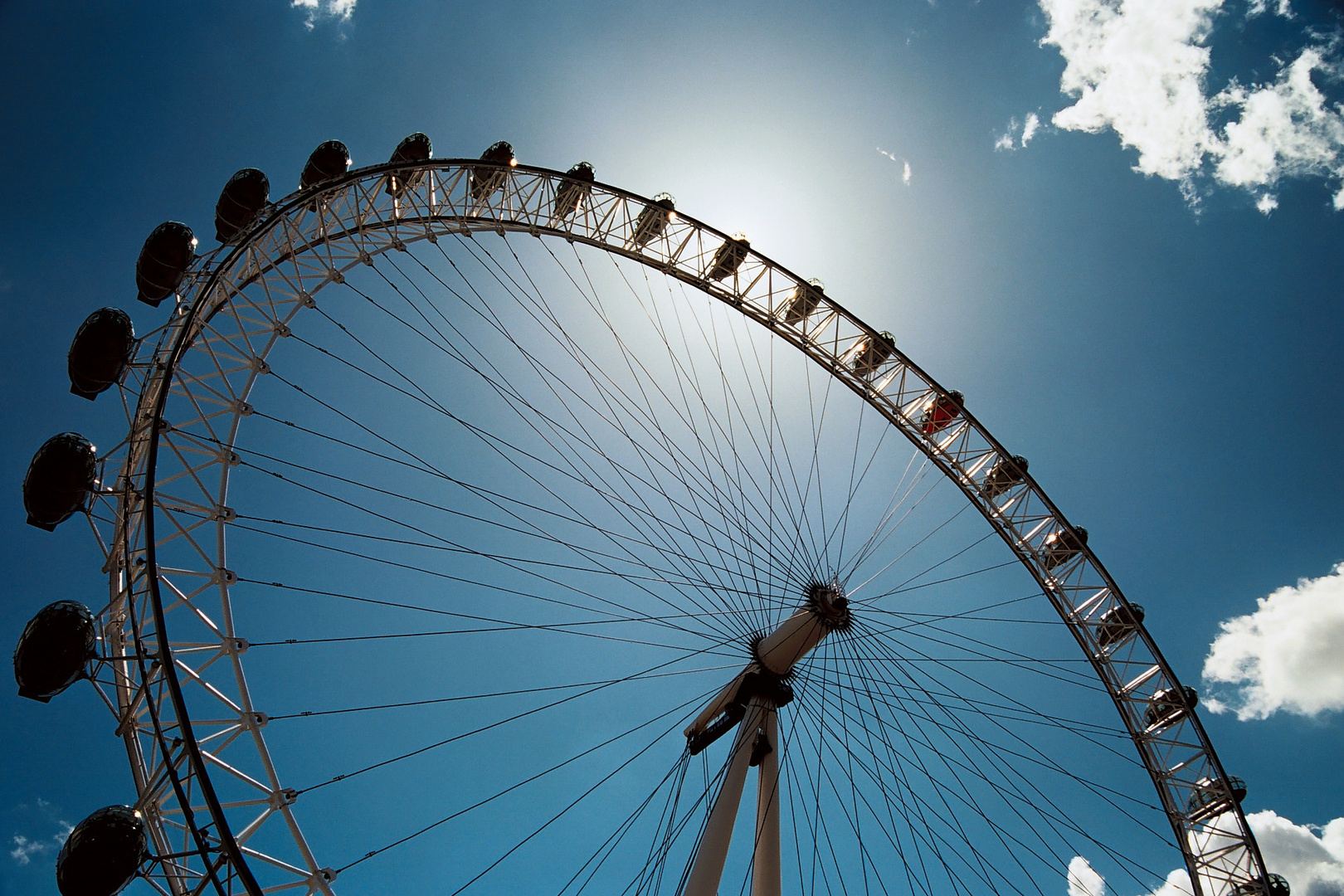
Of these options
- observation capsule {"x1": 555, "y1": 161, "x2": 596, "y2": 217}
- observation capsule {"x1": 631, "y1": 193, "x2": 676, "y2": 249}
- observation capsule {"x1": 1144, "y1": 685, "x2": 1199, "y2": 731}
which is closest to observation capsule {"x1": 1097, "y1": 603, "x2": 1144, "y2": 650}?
observation capsule {"x1": 1144, "y1": 685, "x2": 1199, "y2": 731}

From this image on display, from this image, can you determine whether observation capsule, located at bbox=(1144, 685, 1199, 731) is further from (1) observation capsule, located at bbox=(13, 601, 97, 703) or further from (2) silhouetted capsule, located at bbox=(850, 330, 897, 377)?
(1) observation capsule, located at bbox=(13, 601, 97, 703)

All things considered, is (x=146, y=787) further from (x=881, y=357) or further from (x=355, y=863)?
(x=881, y=357)

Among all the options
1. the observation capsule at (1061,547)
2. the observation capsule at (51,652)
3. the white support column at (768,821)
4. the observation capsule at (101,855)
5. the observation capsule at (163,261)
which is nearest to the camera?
the observation capsule at (101,855)

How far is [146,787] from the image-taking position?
10727 mm

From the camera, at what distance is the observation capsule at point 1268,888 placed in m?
18.6

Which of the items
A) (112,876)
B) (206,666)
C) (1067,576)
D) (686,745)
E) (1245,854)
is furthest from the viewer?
(1067,576)

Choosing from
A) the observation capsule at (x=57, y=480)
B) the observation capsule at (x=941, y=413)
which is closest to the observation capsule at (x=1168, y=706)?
the observation capsule at (x=941, y=413)

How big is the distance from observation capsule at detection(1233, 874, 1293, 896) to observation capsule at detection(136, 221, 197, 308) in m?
30.6

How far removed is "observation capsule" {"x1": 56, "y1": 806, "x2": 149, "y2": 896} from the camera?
8.72 m

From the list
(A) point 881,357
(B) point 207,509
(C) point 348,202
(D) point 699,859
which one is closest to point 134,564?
(B) point 207,509

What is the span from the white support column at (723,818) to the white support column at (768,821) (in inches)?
14.0

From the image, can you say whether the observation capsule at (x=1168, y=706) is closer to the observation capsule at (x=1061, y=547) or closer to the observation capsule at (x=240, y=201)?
the observation capsule at (x=1061, y=547)

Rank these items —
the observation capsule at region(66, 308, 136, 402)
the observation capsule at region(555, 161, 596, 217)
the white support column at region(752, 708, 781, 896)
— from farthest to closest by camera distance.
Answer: the observation capsule at region(555, 161, 596, 217) → the white support column at region(752, 708, 781, 896) → the observation capsule at region(66, 308, 136, 402)

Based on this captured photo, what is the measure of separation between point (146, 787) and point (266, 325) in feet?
29.7
